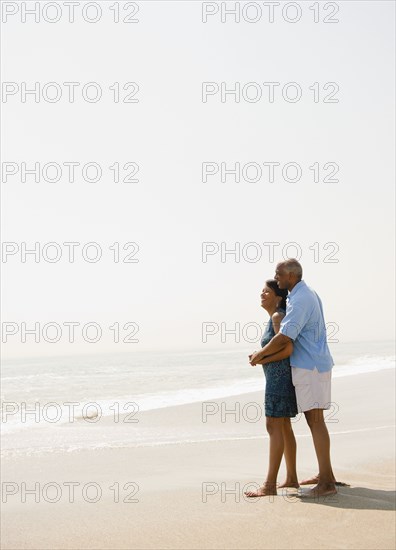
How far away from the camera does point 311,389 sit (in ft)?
19.0

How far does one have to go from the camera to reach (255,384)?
19312 mm

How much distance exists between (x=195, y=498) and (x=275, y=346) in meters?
1.37

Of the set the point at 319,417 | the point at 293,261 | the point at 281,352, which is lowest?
the point at 319,417

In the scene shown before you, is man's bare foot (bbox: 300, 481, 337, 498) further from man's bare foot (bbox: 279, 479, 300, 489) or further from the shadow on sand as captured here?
man's bare foot (bbox: 279, 479, 300, 489)

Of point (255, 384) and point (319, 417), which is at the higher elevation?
point (319, 417)

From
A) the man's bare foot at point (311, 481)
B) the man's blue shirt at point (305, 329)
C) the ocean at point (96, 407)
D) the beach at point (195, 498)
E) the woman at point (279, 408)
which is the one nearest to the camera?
the beach at point (195, 498)

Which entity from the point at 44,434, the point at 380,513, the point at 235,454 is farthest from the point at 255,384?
the point at 380,513

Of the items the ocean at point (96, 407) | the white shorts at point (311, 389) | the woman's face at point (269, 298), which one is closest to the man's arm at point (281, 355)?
the white shorts at point (311, 389)

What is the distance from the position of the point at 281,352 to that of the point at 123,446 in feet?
11.8

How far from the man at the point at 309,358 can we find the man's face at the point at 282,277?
0.02 metres

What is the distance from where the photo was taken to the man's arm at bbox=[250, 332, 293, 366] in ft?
19.0

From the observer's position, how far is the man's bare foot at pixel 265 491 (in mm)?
5699

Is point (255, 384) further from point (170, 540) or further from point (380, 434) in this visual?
point (170, 540)

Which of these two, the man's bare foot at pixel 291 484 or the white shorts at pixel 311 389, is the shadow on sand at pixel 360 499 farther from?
the white shorts at pixel 311 389
